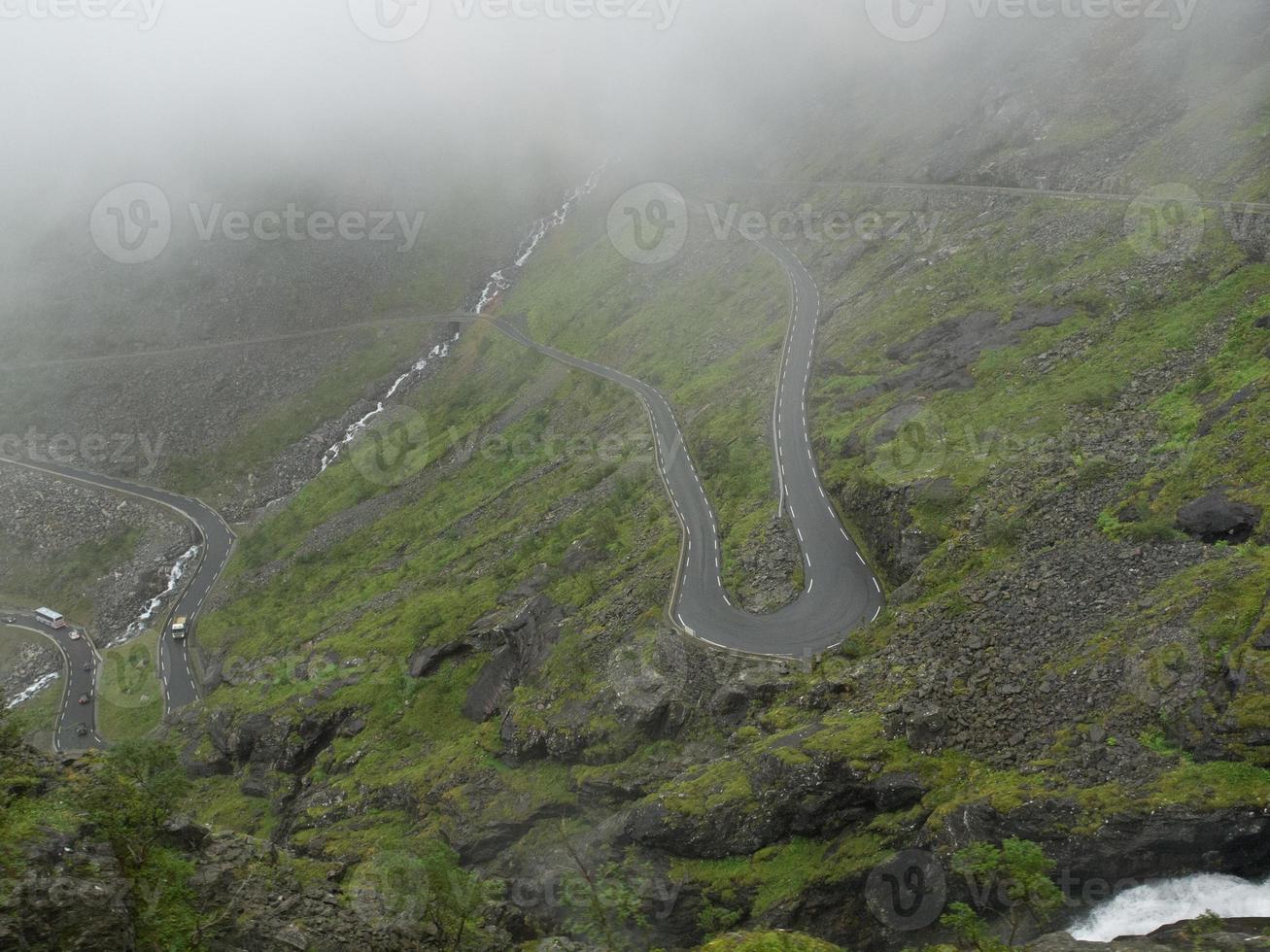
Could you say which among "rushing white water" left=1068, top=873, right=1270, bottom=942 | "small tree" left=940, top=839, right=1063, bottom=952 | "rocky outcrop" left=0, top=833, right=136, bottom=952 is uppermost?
"rocky outcrop" left=0, top=833, right=136, bottom=952

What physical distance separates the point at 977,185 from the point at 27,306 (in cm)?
17678

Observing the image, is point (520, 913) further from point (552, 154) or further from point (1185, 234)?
point (552, 154)

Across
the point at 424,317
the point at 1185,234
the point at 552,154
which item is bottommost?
the point at 1185,234

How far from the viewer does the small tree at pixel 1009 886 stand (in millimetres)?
25203

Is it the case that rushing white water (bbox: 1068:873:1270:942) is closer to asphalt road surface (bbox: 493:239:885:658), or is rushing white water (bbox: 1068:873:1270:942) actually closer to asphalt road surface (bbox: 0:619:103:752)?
asphalt road surface (bbox: 493:239:885:658)

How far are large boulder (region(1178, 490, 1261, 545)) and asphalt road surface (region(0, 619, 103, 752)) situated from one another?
91.3 m

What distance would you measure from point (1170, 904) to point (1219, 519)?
1694 centimetres

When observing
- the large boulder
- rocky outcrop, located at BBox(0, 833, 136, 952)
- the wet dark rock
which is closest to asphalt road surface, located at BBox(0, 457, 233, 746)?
the wet dark rock

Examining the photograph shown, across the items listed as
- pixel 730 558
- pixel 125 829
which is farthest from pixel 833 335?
pixel 125 829

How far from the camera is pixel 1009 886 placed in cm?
2633

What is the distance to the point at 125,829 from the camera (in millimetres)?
27016

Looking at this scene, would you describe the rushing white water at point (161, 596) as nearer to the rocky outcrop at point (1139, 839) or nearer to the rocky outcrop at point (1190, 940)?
the rocky outcrop at point (1139, 839)

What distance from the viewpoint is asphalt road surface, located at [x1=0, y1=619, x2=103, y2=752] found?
A: 8044 centimetres

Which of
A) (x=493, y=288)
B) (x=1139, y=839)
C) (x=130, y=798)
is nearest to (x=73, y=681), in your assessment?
(x=130, y=798)
